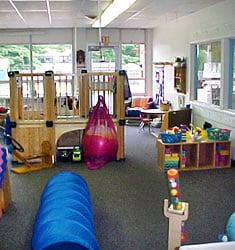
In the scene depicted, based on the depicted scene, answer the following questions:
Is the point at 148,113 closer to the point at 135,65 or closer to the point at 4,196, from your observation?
the point at 135,65

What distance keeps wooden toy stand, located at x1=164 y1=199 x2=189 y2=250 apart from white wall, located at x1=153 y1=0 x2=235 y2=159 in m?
4.29

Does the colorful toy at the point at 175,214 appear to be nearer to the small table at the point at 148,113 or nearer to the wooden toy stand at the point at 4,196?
the wooden toy stand at the point at 4,196

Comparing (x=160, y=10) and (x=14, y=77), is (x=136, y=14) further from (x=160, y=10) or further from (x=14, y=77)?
(x=14, y=77)

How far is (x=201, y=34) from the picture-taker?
7672 mm

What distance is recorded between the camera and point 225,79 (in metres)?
6.82

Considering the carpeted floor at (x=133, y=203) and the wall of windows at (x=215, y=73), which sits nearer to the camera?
the carpeted floor at (x=133, y=203)

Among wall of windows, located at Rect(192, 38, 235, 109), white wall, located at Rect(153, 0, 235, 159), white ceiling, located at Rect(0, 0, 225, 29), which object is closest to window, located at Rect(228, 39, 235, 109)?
wall of windows, located at Rect(192, 38, 235, 109)

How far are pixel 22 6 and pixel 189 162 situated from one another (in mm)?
3846

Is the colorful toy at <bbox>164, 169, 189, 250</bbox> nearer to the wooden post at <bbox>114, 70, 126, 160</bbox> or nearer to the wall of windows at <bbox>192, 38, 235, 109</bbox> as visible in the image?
the wooden post at <bbox>114, 70, 126, 160</bbox>

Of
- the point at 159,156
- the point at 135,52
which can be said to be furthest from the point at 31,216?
the point at 135,52

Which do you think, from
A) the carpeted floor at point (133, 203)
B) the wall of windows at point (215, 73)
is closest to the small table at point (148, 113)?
the wall of windows at point (215, 73)

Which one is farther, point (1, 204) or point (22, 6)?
point (22, 6)

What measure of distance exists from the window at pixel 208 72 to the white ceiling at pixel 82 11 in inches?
30.4

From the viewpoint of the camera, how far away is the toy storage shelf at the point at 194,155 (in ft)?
20.1
